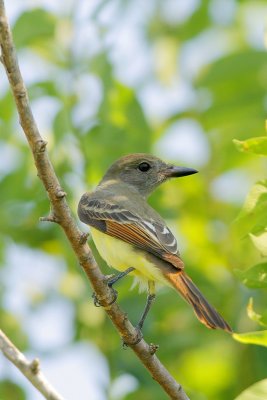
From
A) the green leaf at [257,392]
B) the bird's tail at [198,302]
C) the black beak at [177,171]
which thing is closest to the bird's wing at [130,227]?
the bird's tail at [198,302]

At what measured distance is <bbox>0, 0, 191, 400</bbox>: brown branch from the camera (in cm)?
342

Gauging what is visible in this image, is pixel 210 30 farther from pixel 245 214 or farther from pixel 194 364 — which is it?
pixel 245 214

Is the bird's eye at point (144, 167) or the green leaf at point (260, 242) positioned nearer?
the green leaf at point (260, 242)

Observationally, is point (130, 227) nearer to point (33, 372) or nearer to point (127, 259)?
point (127, 259)

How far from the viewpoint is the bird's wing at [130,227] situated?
5.19m

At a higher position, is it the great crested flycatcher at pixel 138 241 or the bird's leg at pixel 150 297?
the great crested flycatcher at pixel 138 241

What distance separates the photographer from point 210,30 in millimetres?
6973

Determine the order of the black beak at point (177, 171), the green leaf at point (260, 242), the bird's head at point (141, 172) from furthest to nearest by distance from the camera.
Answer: the bird's head at point (141, 172) < the black beak at point (177, 171) < the green leaf at point (260, 242)

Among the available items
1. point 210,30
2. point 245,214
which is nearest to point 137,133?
point 210,30

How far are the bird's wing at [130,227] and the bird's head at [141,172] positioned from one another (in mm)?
843

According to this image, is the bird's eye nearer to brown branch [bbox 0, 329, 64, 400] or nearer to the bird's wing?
the bird's wing

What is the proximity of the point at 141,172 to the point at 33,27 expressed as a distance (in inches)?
63.4

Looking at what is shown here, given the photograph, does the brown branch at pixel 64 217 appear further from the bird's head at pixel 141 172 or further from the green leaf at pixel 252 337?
the bird's head at pixel 141 172

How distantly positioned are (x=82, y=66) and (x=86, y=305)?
1.54m
